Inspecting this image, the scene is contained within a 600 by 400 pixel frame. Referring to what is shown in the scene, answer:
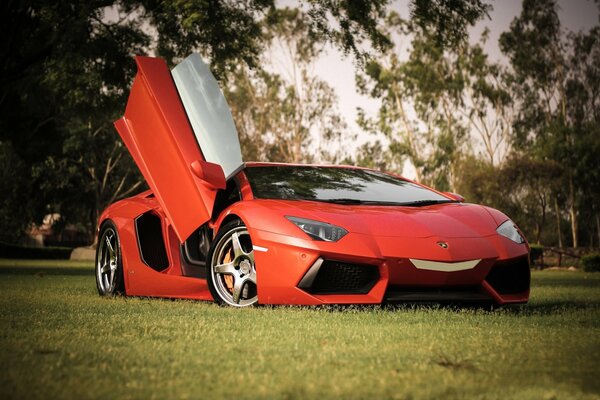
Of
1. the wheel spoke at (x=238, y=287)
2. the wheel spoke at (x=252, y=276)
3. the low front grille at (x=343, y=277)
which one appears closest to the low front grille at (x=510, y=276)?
the low front grille at (x=343, y=277)

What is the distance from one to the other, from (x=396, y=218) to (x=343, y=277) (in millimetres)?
633

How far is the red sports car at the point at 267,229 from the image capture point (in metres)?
5.75

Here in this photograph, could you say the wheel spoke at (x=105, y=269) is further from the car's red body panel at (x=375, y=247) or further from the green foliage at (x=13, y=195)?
the green foliage at (x=13, y=195)

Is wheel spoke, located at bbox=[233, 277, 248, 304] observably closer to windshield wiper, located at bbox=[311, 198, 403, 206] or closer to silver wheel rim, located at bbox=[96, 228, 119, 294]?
windshield wiper, located at bbox=[311, 198, 403, 206]

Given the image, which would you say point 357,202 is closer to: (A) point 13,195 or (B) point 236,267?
(B) point 236,267

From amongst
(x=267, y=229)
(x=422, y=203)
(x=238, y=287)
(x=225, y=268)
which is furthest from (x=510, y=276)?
(x=225, y=268)

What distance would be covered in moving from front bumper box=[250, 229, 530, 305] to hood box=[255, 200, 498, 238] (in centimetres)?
9

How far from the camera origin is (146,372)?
348 cm

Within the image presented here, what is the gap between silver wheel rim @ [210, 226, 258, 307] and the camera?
20.4 feet

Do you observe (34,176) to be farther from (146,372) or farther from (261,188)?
(146,372)

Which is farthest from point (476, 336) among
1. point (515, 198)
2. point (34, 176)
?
point (515, 198)

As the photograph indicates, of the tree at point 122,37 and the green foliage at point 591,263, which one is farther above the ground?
the tree at point 122,37

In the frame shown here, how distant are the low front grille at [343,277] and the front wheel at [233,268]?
1.86 feet

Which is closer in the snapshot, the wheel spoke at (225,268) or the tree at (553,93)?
the wheel spoke at (225,268)
